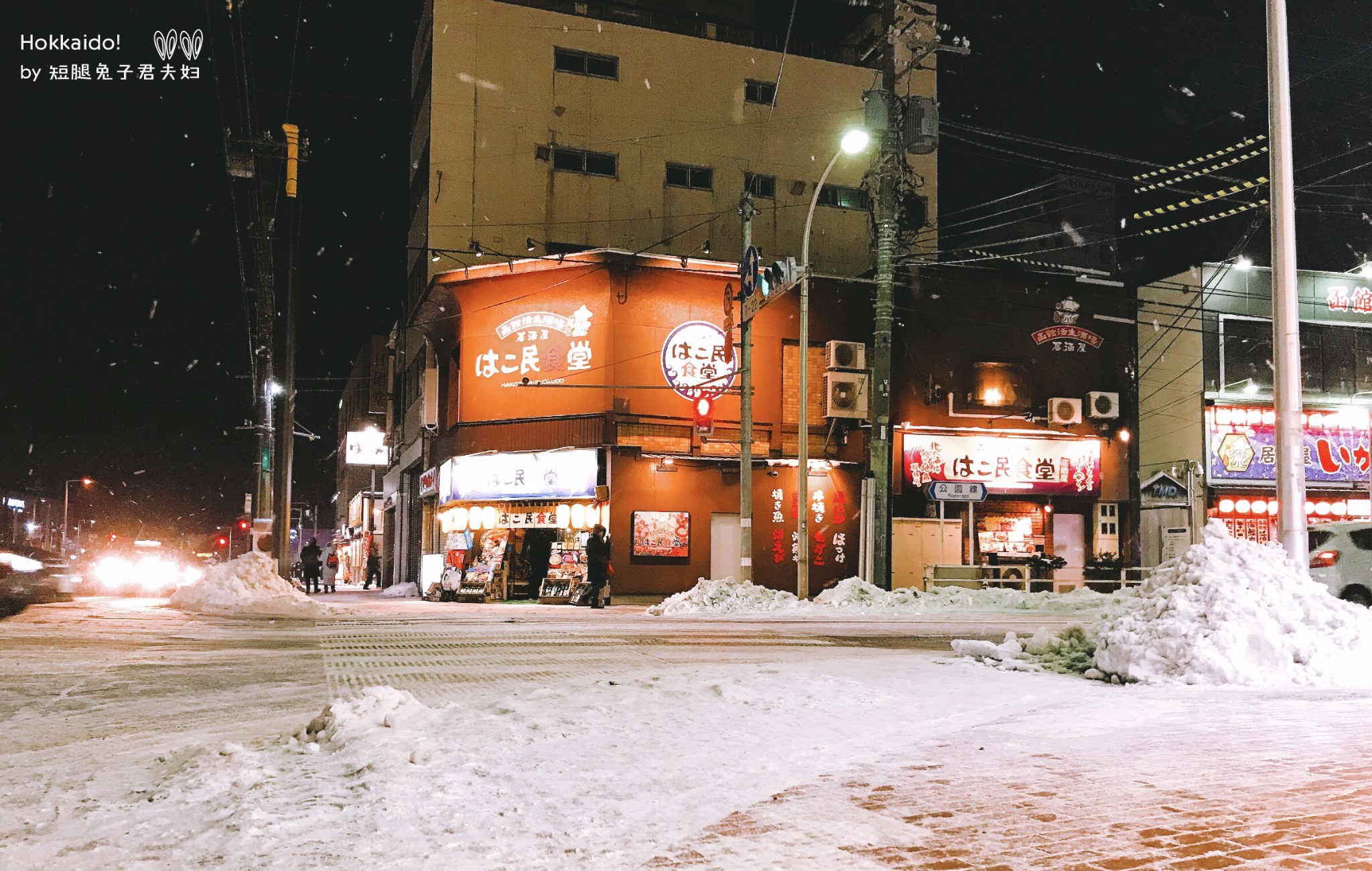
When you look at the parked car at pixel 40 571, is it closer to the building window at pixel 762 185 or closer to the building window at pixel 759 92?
the building window at pixel 762 185

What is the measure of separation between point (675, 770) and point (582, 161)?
31245 mm

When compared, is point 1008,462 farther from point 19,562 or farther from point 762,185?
point 19,562

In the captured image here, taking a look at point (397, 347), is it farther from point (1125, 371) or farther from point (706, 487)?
point (1125, 371)

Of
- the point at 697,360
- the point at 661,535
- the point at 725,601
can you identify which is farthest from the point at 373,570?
the point at 725,601

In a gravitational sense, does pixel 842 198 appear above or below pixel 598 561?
above

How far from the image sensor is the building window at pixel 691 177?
36125 mm

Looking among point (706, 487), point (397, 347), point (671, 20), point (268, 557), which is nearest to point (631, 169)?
point (671, 20)

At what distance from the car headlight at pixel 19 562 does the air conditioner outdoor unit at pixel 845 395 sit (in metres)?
19.5

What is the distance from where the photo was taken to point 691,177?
3656 centimetres

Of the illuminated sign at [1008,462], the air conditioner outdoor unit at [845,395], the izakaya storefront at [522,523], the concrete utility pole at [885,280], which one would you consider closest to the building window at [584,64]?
the concrete utility pole at [885,280]

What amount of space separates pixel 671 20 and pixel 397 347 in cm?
1852

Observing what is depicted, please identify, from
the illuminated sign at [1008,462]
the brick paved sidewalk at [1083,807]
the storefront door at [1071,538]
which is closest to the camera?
the brick paved sidewalk at [1083,807]

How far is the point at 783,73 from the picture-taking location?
A: 128 ft

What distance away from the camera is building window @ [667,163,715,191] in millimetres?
36125
